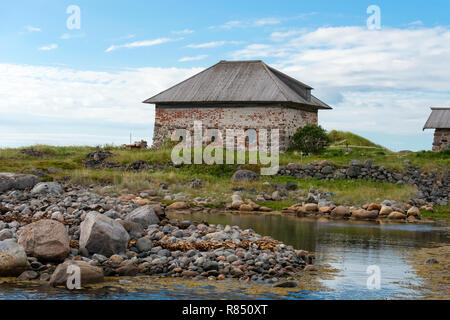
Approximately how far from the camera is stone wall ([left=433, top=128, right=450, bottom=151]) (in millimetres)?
47222

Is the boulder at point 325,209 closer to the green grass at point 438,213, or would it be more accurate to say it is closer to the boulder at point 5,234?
the green grass at point 438,213

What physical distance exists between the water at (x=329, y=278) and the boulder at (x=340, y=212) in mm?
2455

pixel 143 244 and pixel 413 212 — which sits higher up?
pixel 413 212

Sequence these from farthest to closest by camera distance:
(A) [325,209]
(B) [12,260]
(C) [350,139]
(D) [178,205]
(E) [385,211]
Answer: (C) [350,139], (A) [325,209], (E) [385,211], (D) [178,205], (B) [12,260]

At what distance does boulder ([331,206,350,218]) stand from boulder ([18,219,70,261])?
15.4 meters

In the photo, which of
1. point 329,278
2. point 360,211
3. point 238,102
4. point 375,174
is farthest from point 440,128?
point 329,278

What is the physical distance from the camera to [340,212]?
2673 centimetres

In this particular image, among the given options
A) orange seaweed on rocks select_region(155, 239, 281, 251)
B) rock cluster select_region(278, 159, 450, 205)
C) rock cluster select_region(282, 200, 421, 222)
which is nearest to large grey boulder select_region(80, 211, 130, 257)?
orange seaweed on rocks select_region(155, 239, 281, 251)

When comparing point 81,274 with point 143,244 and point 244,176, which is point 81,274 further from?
point 244,176

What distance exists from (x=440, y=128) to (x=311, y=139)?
13.0 m

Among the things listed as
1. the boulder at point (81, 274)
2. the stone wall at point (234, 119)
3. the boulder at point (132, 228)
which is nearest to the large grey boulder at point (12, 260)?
the boulder at point (81, 274)
